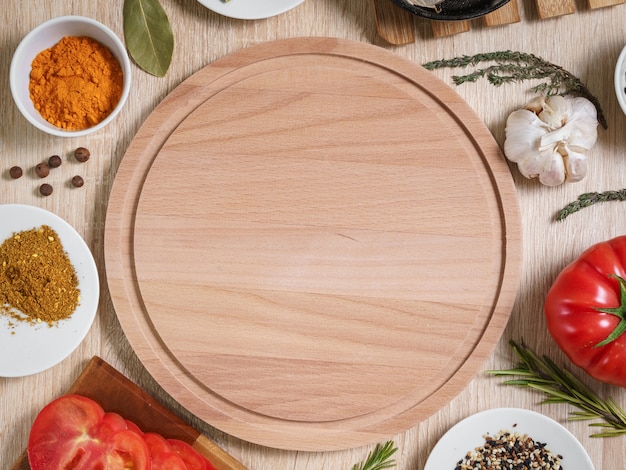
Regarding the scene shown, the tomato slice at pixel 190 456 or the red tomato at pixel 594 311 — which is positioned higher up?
the red tomato at pixel 594 311

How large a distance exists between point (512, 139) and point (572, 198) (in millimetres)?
163

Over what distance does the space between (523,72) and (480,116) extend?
0.10 meters

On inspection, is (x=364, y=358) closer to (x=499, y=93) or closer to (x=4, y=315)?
(x=499, y=93)

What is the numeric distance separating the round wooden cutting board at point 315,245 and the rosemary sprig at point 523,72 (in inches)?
2.3

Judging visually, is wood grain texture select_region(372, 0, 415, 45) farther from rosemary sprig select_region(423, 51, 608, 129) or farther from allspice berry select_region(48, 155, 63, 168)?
allspice berry select_region(48, 155, 63, 168)

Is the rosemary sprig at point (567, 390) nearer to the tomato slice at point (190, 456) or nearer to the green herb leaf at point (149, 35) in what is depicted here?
the tomato slice at point (190, 456)

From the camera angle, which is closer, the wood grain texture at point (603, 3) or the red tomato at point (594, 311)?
the red tomato at point (594, 311)

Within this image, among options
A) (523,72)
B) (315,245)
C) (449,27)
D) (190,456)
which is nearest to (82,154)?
(315,245)

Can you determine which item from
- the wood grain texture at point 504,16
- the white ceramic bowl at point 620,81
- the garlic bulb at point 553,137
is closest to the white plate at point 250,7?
the wood grain texture at point 504,16

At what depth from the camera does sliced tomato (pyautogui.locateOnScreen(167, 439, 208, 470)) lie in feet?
3.43

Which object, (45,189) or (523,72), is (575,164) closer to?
(523,72)

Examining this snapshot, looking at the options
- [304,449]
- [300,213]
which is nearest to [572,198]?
[300,213]

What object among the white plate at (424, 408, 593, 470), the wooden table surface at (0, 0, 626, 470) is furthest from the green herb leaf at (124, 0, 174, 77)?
the white plate at (424, 408, 593, 470)

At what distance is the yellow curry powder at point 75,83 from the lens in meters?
1.06
